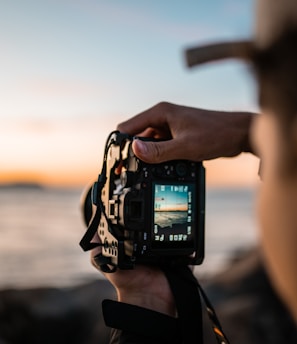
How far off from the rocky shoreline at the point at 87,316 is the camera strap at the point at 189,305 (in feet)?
14.9

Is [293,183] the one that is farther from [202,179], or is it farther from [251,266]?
[251,266]

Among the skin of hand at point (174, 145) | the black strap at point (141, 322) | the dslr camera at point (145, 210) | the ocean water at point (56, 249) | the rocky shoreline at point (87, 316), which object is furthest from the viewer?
the ocean water at point (56, 249)

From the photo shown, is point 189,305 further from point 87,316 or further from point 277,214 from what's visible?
point 87,316

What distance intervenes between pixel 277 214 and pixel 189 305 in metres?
1.30

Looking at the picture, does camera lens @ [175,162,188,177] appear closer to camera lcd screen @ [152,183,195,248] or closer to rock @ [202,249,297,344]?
camera lcd screen @ [152,183,195,248]

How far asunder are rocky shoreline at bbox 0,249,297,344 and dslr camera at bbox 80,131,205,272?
14.8ft

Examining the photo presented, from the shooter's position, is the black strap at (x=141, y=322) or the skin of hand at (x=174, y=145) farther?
the skin of hand at (x=174, y=145)

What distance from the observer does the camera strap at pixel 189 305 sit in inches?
78.0

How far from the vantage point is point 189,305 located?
81.3 inches

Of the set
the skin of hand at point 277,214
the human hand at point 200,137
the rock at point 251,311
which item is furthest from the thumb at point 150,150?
the rock at point 251,311

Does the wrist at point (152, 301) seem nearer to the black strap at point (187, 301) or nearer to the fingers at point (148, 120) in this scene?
the black strap at point (187, 301)

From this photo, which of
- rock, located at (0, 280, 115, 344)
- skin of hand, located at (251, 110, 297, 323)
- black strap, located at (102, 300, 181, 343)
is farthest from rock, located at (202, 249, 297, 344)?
skin of hand, located at (251, 110, 297, 323)

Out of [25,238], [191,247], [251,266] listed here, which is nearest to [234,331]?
[251,266]

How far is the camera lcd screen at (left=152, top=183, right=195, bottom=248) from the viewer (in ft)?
7.09
